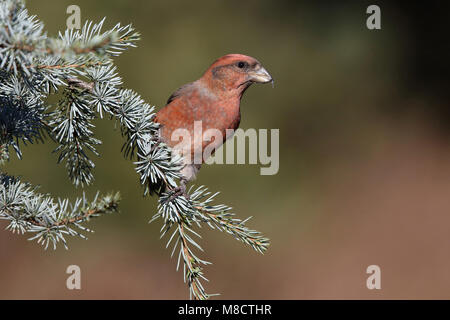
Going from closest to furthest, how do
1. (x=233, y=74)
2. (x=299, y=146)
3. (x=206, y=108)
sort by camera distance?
(x=206, y=108), (x=233, y=74), (x=299, y=146)

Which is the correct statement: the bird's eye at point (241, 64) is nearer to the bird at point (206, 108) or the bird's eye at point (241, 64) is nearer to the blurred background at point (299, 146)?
the bird at point (206, 108)

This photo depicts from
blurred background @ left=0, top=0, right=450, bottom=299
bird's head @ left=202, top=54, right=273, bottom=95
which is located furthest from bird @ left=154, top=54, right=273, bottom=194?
blurred background @ left=0, top=0, right=450, bottom=299

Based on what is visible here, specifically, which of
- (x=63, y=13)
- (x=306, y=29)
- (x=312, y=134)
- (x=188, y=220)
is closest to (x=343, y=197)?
(x=312, y=134)

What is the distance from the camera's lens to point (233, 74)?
2.70 meters

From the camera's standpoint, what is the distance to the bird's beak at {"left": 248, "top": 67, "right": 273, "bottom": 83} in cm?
273

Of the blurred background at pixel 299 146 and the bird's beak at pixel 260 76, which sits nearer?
the bird's beak at pixel 260 76

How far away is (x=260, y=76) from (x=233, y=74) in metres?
0.16

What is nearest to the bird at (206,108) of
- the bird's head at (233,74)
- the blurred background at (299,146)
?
the bird's head at (233,74)

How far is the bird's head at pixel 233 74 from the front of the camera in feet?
8.65

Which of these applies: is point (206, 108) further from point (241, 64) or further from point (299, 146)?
point (299, 146)

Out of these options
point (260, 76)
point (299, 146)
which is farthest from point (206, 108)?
point (299, 146)

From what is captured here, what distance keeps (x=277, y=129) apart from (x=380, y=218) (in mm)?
1665

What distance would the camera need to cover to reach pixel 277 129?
583 centimetres

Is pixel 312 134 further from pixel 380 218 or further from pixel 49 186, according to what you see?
pixel 49 186
